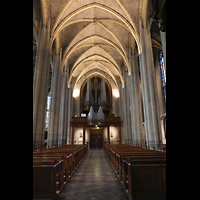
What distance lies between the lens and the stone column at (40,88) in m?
8.95

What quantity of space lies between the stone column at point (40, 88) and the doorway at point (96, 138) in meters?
14.5

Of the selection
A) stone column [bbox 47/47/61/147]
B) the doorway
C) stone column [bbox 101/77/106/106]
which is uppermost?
stone column [bbox 101/77/106/106]

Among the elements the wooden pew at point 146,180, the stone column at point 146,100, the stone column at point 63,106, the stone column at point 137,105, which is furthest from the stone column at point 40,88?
the stone column at point 137,105

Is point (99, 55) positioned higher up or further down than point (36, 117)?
higher up

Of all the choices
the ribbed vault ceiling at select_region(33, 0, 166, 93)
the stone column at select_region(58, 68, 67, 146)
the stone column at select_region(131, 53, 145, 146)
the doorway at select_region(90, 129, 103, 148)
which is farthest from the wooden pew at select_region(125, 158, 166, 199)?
the doorway at select_region(90, 129, 103, 148)

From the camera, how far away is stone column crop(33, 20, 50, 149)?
29.4ft

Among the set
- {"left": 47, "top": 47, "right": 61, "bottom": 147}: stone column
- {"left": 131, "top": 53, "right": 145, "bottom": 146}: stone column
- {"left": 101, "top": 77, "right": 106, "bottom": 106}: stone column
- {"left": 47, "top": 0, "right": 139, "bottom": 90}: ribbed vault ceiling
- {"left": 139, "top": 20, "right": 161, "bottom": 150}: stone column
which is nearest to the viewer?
{"left": 139, "top": 20, "right": 161, "bottom": 150}: stone column

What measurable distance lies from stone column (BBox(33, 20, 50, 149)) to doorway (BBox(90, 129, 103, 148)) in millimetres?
14487

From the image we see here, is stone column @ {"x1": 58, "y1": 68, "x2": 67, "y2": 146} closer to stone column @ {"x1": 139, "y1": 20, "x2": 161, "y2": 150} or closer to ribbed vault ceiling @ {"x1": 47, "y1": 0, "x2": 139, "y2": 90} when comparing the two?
ribbed vault ceiling @ {"x1": 47, "y1": 0, "x2": 139, "y2": 90}
